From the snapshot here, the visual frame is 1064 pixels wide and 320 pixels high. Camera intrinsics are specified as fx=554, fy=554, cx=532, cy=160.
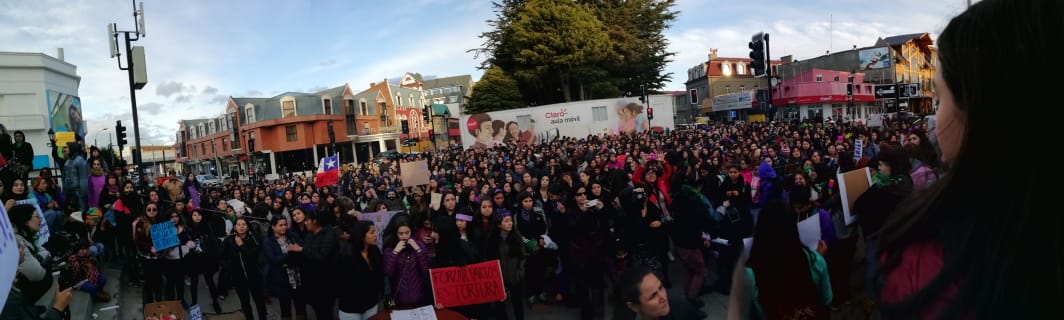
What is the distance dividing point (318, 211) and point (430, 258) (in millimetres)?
1856

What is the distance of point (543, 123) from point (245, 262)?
1387 inches

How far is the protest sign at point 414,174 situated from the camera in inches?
553

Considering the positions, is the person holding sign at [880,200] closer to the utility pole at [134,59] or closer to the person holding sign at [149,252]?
the person holding sign at [149,252]

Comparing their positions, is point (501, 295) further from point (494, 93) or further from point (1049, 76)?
point (494, 93)

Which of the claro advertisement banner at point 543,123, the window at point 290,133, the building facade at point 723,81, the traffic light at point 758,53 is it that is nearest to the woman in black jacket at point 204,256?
the traffic light at point 758,53

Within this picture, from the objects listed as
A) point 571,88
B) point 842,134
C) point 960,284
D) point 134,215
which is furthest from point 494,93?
point 960,284

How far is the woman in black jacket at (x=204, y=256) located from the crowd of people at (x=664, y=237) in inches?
1.2

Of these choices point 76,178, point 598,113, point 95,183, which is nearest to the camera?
point 76,178

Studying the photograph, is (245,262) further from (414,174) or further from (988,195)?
(988,195)

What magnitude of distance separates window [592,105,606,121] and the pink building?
22308 millimetres

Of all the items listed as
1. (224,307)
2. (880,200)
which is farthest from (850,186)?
(224,307)

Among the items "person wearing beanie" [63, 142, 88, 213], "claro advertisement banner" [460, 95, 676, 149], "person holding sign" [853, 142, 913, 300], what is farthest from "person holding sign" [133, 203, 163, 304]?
"claro advertisement banner" [460, 95, 676, 149]

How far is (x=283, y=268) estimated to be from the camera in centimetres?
721

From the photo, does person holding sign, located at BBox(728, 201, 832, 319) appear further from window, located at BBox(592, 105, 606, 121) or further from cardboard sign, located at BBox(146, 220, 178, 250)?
window, located at BBox(592, 105, 606, 121)
